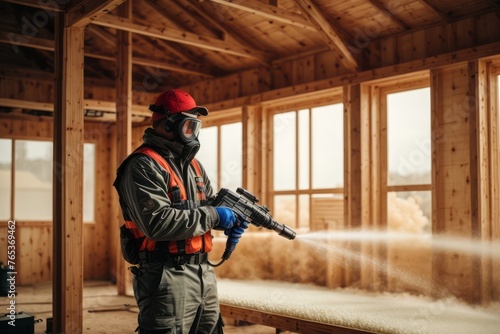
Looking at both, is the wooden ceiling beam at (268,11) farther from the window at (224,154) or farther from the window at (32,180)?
the window at (32,180)

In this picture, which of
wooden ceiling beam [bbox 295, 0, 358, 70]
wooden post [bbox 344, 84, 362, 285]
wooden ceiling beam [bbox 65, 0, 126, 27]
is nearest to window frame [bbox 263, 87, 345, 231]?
wooden post [bbox 344, 84, 362, 285]

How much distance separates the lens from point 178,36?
22.5ft

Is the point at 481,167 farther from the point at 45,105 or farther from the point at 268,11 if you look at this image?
the point at 45,105

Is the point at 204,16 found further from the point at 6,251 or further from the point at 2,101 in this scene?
the point at 6,251

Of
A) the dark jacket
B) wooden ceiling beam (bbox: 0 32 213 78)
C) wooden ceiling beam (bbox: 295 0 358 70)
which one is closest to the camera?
the dark jacket

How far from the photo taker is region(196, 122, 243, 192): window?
828 cm

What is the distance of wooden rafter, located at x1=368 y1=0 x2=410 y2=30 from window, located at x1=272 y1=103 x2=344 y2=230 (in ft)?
4.16

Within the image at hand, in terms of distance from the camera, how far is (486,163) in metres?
5.41

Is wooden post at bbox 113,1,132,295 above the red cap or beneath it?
above

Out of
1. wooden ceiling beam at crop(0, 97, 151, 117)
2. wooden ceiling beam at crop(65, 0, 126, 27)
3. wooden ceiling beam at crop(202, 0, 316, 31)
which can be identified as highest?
wooden ceiling beam at crop(202, 0, 316, 31)

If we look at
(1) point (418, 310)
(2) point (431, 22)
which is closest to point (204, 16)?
(2) point (431, 22)

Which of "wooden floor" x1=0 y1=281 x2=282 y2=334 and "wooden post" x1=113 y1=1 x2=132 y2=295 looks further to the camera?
"wooden post" x1=113 y1=1 x2=132 y2=295

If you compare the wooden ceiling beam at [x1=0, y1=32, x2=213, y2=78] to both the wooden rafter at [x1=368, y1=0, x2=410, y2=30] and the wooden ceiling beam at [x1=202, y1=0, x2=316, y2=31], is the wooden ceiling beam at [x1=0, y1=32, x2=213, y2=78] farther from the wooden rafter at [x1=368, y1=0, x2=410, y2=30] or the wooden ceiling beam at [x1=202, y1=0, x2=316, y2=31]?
the wooden rafter at [x1=368, y1=0, x2=410, y2=30]

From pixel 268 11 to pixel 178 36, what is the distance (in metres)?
1.45
